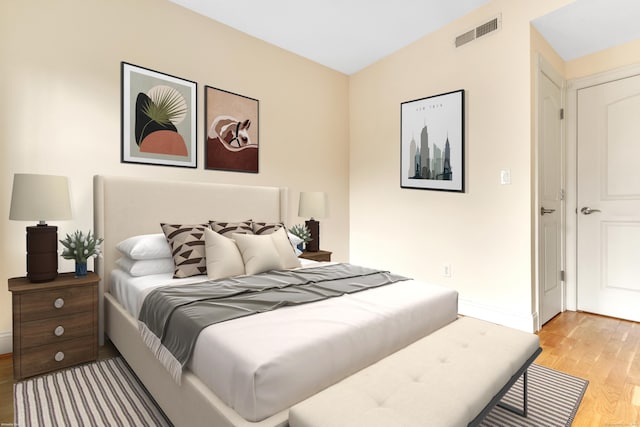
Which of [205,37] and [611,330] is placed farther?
[205,37]

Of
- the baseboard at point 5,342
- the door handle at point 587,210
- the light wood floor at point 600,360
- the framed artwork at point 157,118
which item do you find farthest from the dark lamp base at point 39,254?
the door handle at point 587,210

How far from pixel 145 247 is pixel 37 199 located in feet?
2.15

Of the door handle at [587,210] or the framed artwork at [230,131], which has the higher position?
the framed artwork at [230,131]

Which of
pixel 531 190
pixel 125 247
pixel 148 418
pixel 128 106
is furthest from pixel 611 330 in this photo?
pixel 128 106

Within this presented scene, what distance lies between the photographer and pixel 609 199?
317cm

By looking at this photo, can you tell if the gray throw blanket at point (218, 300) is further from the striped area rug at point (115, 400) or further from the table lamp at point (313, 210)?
the table lamp at point (313, 210)

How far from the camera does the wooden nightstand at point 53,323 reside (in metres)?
1.94

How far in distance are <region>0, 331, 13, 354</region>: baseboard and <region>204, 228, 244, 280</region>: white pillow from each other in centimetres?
140

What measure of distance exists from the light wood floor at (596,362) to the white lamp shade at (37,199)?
3.19ft

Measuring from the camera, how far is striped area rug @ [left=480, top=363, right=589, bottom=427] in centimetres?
164

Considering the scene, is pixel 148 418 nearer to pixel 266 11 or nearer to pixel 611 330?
pixel 266 11

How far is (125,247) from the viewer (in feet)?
7.88

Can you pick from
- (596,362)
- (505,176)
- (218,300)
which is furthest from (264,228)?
(596,362)

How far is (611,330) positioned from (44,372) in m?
4.23
